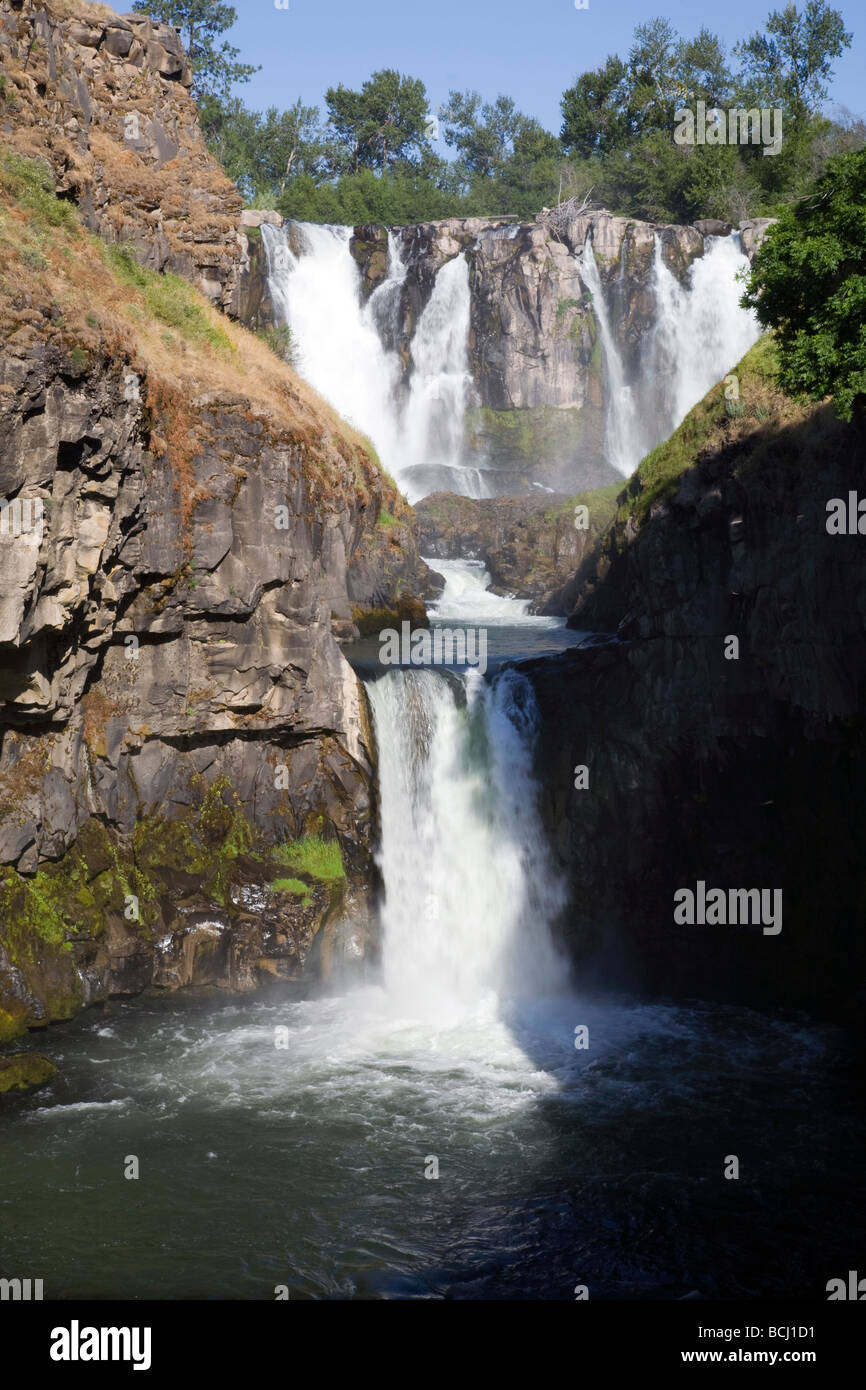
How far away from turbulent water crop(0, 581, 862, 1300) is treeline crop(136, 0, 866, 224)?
1755 inches

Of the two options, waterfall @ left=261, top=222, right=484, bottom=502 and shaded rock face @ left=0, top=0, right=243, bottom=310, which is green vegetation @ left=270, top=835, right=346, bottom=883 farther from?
waterfall @ left=261, top=222, right=484, bottom=502

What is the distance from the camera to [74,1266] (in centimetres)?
1445

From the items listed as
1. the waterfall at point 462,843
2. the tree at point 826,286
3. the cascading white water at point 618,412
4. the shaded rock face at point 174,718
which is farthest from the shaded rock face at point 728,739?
the cascading white water at point 618,412

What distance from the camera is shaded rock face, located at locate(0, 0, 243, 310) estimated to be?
2580cm

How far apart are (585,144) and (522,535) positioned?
52.0 metres

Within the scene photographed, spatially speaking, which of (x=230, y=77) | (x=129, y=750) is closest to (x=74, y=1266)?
(x=129, y=750)

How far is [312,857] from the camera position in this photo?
24.3 meters

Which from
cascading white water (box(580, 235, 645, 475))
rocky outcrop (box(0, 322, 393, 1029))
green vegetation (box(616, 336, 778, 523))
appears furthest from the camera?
cascading white water (box(580, 235, 645, 475))

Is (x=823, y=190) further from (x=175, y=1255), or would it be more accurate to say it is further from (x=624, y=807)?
(x=175, y=1255)
